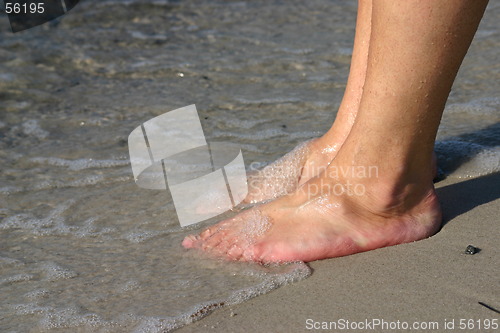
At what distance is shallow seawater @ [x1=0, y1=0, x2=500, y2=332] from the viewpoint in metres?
2.01

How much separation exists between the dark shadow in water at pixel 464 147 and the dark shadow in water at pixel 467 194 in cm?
13

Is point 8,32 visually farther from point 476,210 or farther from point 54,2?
point 476,210

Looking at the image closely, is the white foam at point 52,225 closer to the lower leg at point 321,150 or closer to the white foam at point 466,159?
the lower leg at point 321,150

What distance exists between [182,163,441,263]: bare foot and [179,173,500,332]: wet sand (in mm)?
38

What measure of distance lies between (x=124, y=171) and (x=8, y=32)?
2516mm

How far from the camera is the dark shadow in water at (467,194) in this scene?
2.30 m

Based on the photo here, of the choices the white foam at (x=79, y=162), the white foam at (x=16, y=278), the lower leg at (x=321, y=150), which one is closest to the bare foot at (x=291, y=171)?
the lower leg at (x=321, y=150)

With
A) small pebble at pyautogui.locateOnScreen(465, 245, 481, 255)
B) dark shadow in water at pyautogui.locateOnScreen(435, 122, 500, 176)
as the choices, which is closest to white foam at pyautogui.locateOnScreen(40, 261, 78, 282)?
small pebble at pyautogui.locateOnScreen(465, 245, 481, 255)

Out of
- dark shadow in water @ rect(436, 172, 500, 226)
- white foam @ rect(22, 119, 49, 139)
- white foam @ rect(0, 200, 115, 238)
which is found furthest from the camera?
white foam @ rect(22, 119, 49, 139)

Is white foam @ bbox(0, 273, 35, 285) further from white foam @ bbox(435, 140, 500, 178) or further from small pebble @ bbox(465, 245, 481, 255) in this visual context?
white foam @ bbox(435, 140, 500, 178)

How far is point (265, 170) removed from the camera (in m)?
2.71

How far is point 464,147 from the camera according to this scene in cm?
282

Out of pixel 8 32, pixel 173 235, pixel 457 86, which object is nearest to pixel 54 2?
pixel 8 32

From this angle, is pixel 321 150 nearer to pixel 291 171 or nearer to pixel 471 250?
pixel 291 171
